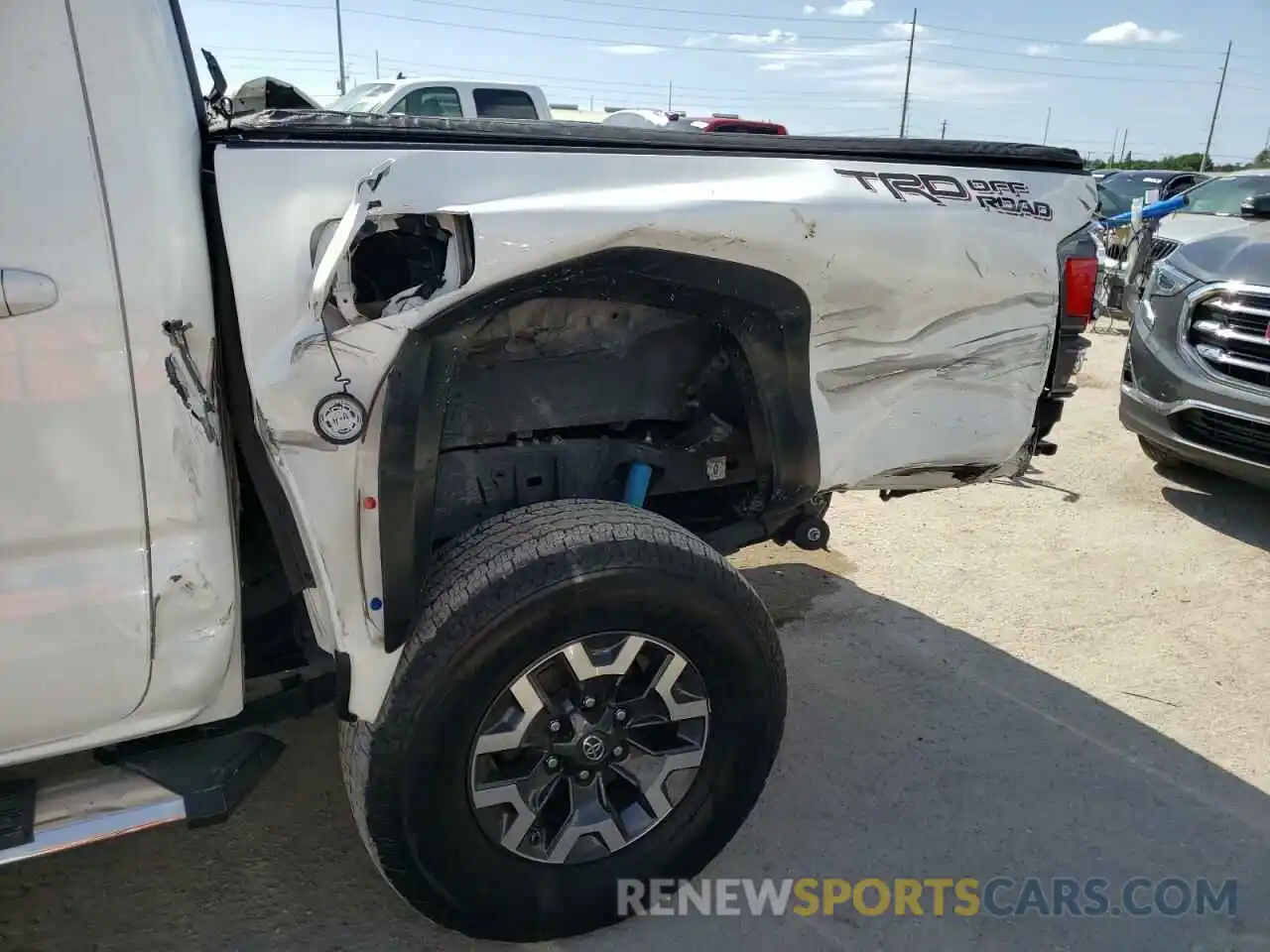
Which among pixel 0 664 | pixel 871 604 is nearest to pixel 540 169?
pixel 0 664

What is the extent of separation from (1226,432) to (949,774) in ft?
9.67

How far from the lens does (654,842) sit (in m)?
2.36

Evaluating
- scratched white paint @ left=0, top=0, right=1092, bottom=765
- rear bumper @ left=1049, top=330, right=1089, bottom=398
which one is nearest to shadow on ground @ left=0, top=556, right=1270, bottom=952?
scratched white paint @ left=0, top=0, right=1092, bottom=765

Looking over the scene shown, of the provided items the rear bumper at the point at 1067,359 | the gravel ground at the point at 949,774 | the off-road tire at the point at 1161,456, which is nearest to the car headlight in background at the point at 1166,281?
the off-road tire at the point at 1161,456

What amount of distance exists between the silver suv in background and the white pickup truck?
258cm

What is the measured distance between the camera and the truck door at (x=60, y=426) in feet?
5.18

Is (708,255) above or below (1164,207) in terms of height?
above

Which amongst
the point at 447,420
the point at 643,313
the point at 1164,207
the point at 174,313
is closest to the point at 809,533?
the point at 643,313

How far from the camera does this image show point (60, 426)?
1.65 meters

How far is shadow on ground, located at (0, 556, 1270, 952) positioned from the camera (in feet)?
7.77

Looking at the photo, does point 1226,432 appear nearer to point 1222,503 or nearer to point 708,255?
point 1222,503

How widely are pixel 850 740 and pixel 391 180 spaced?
2.29m

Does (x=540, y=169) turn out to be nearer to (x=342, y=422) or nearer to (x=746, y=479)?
(x=342, y=422)

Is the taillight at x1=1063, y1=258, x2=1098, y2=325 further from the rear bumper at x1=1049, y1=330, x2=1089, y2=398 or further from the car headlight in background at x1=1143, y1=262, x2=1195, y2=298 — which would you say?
the car headlight in background at x1=1143, y1=262, x2=1195, y2=298
